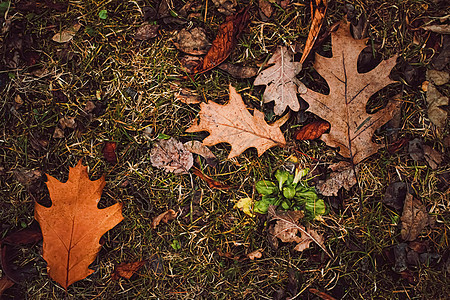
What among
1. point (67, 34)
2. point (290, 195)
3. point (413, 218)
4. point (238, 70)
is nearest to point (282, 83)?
point (238, 70)

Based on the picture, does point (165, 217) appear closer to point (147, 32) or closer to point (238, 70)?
point (238, 70)

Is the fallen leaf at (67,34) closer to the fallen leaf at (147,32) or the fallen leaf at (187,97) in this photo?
the fallen leaf at (147,32)

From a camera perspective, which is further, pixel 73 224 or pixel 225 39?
pixel 225 39

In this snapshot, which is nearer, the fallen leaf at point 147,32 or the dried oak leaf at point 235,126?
the dried oak leaf at point 235,126

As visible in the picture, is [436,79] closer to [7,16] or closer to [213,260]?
[213,260]

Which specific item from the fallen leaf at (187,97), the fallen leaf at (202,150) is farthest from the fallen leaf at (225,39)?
the fallen leaf at (202,150)
